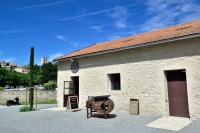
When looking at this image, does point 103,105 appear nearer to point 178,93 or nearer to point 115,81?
point 115,81

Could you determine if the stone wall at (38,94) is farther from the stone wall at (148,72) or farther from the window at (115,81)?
the window at (115,81)

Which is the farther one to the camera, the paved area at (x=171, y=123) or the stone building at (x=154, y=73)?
the stone building at (x=154, y=73)

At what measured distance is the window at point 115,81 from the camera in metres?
11.2

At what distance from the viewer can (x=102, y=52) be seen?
11.3m

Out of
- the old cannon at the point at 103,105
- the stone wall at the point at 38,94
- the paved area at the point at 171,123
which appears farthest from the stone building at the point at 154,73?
the stone wall at the point at 38,94

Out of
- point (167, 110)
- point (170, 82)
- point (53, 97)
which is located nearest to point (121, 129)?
point (167, 110)

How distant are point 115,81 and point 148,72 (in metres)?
2.65

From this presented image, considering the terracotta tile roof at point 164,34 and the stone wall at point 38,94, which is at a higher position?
the terracotta tile roof at point 164,34

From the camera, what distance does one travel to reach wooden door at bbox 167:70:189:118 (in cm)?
835

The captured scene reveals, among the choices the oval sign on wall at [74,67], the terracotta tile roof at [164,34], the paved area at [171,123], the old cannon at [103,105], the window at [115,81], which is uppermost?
the terracotta tile roof at [164,34]

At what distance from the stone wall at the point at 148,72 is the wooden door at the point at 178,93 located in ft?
0.87

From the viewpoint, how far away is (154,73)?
918cm

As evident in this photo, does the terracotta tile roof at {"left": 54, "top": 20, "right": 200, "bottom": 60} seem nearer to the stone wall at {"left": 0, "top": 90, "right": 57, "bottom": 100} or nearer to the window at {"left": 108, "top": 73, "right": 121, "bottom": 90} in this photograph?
the window at {"left": 108, "top": 73, "right": 121, "bottom": 90}

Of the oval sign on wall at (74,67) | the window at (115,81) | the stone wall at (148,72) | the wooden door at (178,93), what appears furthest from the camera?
the oval sign on wall at (74,67)
